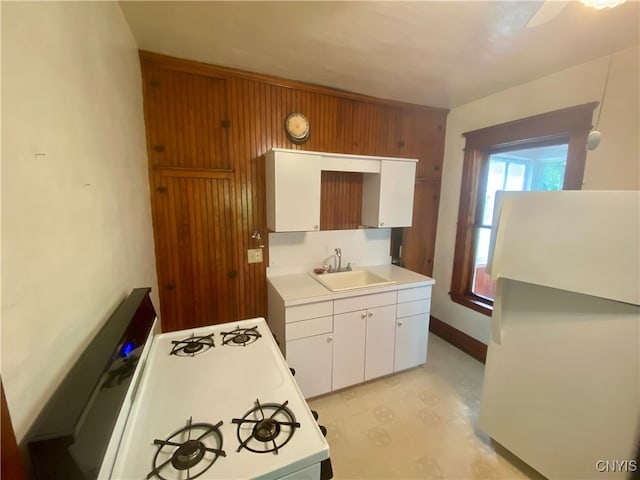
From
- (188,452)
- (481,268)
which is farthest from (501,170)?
(188,452)

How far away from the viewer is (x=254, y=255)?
2.22 m

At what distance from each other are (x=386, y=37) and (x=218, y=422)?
2069 mm

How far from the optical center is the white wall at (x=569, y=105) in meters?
1.62

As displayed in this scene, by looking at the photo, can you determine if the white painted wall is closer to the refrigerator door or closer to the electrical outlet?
the electrical outlet

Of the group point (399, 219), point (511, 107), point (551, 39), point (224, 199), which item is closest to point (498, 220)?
point (399, 219)

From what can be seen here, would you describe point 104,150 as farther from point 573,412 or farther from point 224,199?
point 573,412

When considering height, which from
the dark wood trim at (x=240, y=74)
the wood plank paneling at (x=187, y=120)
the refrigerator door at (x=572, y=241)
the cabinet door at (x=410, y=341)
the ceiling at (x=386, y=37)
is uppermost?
the ceiling at (x=386, y=37)

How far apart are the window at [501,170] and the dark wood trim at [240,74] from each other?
1006mm

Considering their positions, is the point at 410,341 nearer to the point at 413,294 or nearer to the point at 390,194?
the point at 413,294

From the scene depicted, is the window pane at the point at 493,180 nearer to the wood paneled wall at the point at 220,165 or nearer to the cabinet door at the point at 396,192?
the cabinet door at the point at 396,192

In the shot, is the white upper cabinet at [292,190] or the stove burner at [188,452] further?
the white upper cabinet at [292,190]

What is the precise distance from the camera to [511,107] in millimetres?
2219

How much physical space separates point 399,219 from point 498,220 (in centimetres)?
96

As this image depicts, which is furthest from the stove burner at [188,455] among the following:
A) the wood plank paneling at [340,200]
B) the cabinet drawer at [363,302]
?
the wood plank paneling at [340,200]
